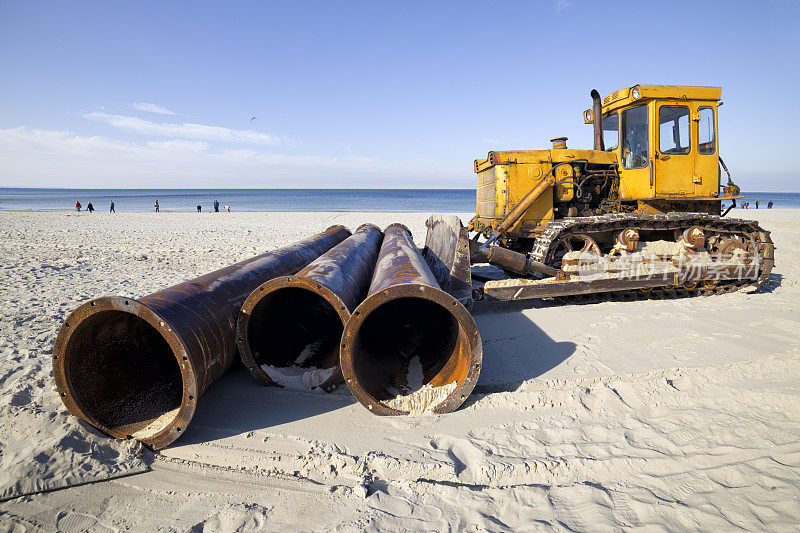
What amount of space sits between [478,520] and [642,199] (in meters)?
6.73

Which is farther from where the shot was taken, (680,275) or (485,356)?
(680,275)

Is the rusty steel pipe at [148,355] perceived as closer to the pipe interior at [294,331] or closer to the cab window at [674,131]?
the pipe interior at [294,331]

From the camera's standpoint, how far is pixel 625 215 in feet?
22.4

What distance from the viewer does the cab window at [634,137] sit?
7.22 m

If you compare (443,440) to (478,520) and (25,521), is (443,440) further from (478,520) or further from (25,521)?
(25,521)

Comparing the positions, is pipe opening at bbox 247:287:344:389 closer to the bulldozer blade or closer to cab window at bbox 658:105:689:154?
the bulldozer blade

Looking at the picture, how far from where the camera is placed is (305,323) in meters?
5.01

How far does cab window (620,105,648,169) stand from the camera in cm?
722

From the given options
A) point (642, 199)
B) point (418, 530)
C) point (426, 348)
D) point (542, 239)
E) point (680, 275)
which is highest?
point (642, 199)

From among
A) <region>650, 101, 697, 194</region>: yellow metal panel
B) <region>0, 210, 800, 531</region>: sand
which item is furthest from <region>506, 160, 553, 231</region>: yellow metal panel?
<region>0, 210, 800, 531</region>: sand

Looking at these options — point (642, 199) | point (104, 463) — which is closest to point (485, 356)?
point (104, 463)

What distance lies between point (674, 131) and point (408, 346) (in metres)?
6.23

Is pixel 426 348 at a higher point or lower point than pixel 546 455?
higher

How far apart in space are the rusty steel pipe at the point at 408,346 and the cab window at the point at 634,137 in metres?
4.90
